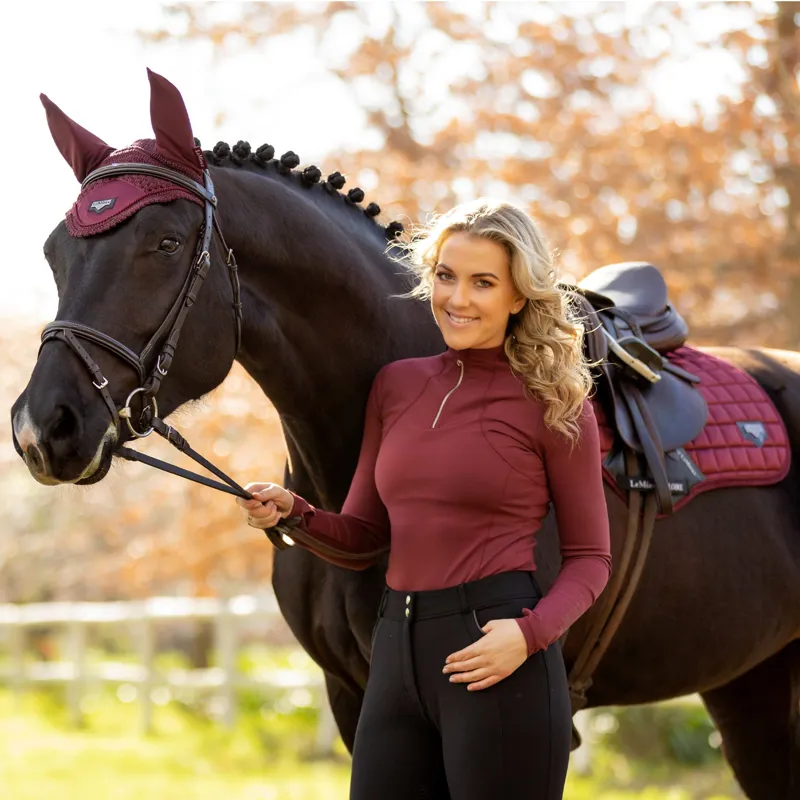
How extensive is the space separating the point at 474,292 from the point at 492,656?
809mm

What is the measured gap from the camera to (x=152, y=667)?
1083cm

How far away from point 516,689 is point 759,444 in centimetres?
160

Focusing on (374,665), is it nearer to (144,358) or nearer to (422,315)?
(144,358)

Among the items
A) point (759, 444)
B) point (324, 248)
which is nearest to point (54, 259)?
point (324, 248)

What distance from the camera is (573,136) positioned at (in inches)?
314

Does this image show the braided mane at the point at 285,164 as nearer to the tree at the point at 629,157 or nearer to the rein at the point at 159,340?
the rein at the point at 159,340

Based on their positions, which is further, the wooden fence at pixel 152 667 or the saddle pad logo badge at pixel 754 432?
the wooden fence at pixel 152 667

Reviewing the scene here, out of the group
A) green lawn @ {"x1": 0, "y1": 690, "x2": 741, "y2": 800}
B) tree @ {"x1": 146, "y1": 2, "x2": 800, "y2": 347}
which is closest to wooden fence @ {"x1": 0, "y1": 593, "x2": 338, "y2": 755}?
green lawn @ {"x1": 0, "y1": 690, "x2": 741, "y2": 800}

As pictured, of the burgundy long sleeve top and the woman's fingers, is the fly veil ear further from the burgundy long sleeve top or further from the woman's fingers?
the woman's fingers

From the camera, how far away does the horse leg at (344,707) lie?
10.6ft

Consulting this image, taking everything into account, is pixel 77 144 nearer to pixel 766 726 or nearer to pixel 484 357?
pixel 484 357

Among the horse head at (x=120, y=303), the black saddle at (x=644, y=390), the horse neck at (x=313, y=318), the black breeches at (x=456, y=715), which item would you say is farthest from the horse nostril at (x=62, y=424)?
the black saddle at (x=644, y=390)

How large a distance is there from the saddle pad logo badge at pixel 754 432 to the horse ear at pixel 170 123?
76.4 inches

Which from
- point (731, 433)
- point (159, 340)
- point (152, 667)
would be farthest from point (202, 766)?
point (159, 340)
